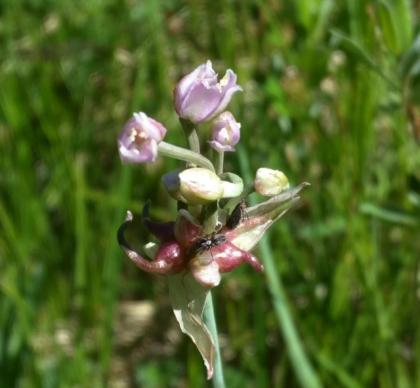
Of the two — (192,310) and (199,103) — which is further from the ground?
(199,103)

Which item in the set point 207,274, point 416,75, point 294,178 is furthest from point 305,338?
point 207,274

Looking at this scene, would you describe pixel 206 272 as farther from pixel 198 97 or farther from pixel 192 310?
pixel 198 97

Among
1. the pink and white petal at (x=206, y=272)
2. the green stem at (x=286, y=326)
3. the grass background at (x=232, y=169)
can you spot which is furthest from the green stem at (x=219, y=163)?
the green stem at (x=286, y=326)

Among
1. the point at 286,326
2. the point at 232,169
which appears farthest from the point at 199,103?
the point at 232,169

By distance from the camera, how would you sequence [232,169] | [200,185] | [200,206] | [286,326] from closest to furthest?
1. [200,185]
2. [200,206]
3. [286,326]
4. [232,169]

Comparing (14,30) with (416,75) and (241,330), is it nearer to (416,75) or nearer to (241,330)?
(241,330)

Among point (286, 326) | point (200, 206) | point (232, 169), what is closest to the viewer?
point (200, 206)

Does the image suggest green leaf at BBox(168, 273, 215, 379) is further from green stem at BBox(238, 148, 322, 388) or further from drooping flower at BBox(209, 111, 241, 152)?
green stem at BBox(238, 148, 322, 388)

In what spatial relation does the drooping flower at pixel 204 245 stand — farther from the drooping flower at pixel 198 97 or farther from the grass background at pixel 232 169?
the grass background at pixel 232 169
